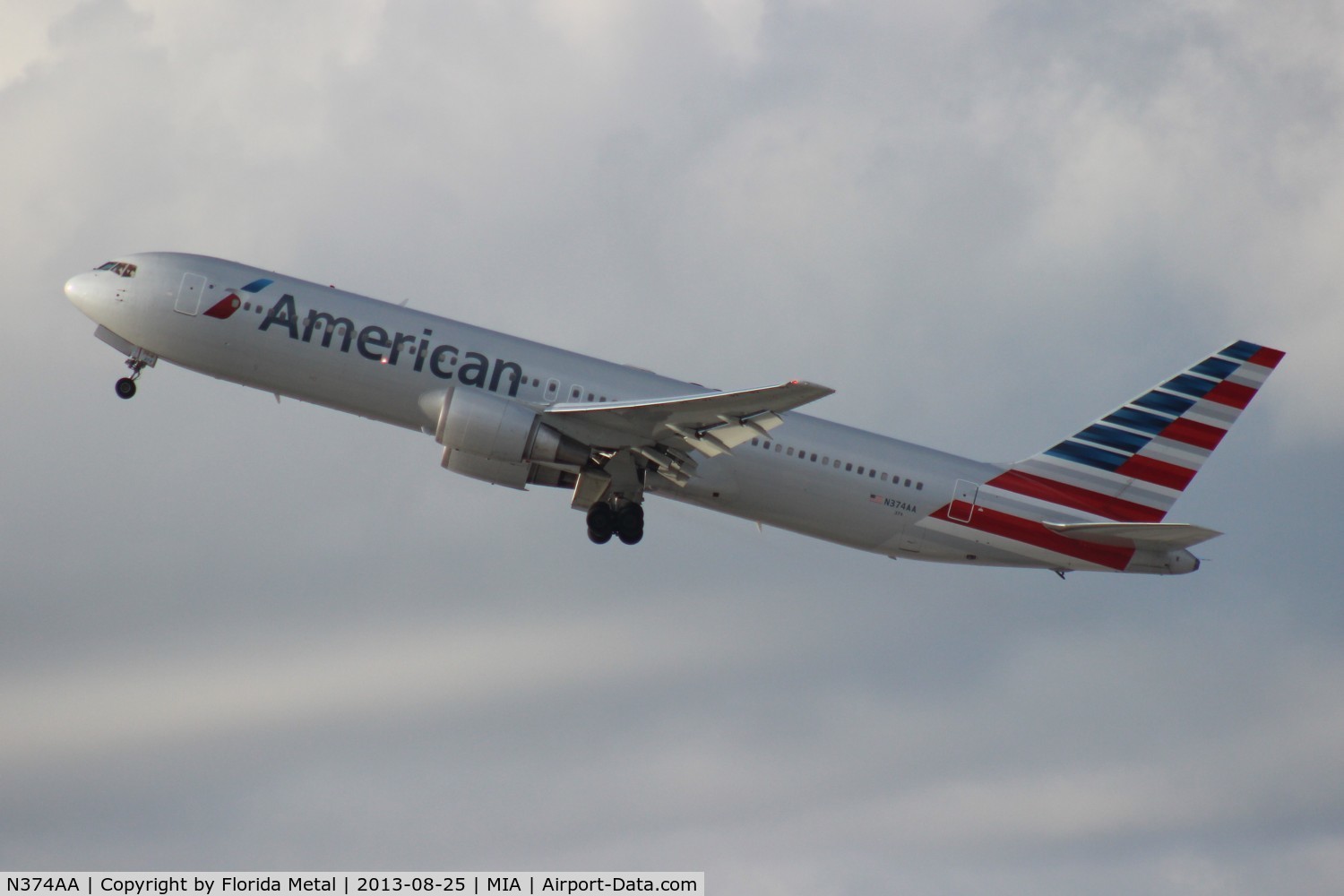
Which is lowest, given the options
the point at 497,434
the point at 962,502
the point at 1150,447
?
the point at 962,502

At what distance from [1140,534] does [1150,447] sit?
17.7 feet

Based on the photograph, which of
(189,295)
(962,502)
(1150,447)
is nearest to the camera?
(189,295)

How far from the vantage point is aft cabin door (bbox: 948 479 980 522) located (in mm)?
47781

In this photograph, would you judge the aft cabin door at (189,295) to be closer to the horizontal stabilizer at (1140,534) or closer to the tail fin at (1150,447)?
the tail fin at (1150,447)

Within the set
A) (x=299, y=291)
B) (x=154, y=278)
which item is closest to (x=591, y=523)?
(x=299, y=291)

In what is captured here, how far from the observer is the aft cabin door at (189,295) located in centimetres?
4584

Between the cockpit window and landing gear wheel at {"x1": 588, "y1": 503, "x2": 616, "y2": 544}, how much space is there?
1559 centimetres

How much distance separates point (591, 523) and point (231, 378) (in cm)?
1147

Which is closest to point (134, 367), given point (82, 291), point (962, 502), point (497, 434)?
point (82, 291)

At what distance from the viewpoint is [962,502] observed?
1884 inches

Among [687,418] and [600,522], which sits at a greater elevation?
[687,418]

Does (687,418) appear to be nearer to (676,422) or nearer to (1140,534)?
(676,422)

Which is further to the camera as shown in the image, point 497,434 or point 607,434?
point 607,434

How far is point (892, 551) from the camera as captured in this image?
158 feet
